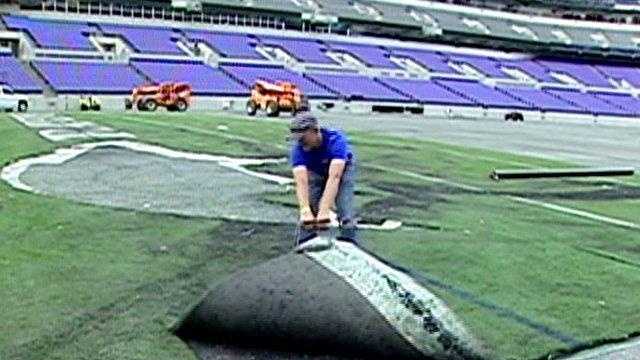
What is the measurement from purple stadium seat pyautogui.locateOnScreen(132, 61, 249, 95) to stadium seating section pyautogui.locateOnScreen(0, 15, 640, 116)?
2.6 inches

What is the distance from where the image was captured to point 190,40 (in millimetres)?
70125

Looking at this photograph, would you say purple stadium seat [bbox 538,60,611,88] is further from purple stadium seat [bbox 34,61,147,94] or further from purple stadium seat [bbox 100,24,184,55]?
purple stadium seat [bbox 34,61,147,94]

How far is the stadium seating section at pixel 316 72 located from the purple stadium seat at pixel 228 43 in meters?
0.09

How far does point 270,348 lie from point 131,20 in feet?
223

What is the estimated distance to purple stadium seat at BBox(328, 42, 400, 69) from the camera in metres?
75.8

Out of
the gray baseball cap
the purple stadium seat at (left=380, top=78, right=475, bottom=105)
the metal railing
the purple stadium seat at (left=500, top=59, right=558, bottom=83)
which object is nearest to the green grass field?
the gray baseball cap

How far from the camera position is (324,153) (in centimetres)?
820

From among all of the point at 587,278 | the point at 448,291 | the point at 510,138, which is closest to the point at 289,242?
the point at 448,291

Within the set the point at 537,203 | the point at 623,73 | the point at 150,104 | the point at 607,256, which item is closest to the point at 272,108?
the point at 150,104

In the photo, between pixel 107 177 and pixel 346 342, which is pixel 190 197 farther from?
pixel 346 342

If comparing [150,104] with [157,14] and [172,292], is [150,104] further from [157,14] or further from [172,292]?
[172,292]

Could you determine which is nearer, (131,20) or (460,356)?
(460,356)

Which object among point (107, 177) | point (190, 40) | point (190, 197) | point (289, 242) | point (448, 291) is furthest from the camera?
point (190, 40)

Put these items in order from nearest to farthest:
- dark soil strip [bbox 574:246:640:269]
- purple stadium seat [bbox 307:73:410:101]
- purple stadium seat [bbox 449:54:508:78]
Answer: dark soil strip [bbox 574:246:640:269]
purple stadium seat [bbox 307:73:410:101]
purple stadium seat [bbox 449:54:508:78]
